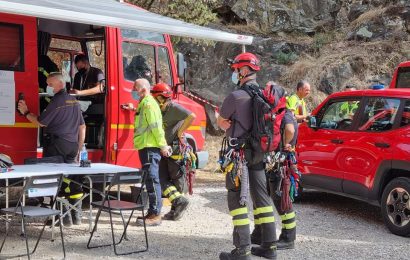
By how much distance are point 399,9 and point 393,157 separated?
41.6 ft

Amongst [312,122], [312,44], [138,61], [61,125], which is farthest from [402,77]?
[312,44]

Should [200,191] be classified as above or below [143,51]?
below

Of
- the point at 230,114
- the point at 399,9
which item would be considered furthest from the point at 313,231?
the point at 399,9

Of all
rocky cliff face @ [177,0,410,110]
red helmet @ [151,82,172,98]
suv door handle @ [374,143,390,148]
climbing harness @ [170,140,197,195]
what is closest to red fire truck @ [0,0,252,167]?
red helmet @ [151,82,172,98]

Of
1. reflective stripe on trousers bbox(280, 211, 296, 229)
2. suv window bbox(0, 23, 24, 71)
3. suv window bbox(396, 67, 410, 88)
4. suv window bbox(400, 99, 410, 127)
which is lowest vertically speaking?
reflective stripe on trousers bbox(280, 211, 296, 229)

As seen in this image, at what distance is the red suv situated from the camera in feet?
21.7

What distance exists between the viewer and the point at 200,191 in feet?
31.2

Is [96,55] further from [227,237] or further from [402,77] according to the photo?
[402,77]

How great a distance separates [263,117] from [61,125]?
8.67 feet

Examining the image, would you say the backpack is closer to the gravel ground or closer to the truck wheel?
the gravel ground

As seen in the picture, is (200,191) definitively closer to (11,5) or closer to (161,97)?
(161,97)

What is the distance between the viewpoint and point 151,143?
22.0 feet

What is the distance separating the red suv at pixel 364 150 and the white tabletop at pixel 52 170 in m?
3.06

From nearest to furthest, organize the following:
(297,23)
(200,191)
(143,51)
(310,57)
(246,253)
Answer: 1. (246,253)
2. (143,51)
3. (200,191)
4. (310,57)
5. (297,23)
